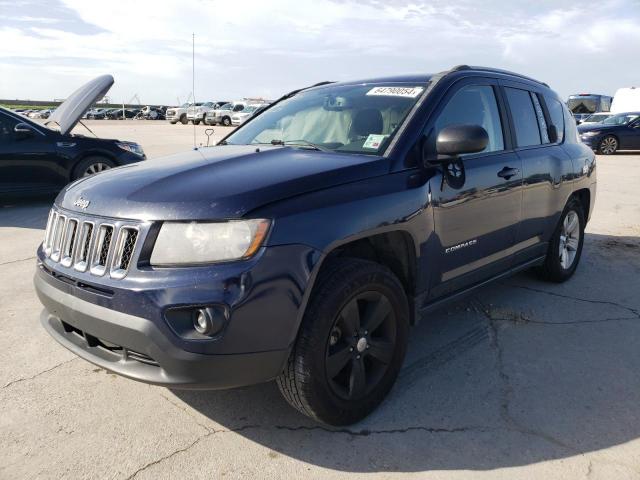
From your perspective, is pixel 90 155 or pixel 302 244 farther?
pixel 90 155

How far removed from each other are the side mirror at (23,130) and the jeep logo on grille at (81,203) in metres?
6.20

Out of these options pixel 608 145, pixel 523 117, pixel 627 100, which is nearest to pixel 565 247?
pixel 523 117

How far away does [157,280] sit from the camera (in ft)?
7.30

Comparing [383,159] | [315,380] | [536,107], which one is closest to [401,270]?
[383,159]

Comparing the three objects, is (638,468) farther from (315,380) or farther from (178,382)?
(178,382)

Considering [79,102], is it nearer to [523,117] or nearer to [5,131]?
[5,131]

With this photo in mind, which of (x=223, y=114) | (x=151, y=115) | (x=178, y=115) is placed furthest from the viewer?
(x=151, y=115)

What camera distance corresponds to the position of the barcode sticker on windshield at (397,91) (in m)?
3.34

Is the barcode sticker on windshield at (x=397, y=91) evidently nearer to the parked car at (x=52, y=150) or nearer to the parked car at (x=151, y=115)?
the parked car at (x=52, y=150)

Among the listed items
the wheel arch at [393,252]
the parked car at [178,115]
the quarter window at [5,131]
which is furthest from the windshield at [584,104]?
the wheel arch at [393,252]

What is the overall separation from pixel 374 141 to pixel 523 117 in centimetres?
167

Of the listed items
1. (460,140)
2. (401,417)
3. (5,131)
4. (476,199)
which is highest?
(460,140)

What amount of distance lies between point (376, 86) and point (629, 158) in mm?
17458

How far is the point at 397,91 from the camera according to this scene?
3.43m
